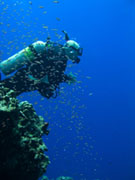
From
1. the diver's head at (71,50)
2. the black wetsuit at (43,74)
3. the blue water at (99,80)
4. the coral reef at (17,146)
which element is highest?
the blue water at (99,80)

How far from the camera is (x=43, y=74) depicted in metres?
5.10

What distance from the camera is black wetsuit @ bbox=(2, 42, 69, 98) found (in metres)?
5.13

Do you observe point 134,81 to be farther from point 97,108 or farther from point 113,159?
point 113,159

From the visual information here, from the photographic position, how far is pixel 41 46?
5.41 m

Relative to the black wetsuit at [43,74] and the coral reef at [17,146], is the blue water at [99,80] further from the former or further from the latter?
the coral reef at [17,146]

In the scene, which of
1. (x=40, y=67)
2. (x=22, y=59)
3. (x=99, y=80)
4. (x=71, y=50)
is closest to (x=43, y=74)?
(x=40, y=67)

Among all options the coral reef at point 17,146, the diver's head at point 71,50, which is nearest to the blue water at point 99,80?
the diver's head at point 71,50

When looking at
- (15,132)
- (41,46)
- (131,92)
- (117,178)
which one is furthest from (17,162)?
(131,92)

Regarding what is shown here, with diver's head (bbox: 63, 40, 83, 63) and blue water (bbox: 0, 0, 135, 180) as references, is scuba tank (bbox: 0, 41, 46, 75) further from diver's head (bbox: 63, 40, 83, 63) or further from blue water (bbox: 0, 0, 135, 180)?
→ blue water (bbox: 0, 0, 135, 180)

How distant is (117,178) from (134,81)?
45.6 m

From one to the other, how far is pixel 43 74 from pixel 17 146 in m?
2.00

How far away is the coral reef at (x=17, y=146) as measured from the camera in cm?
373

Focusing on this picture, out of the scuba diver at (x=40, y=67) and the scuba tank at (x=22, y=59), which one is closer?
the scuba diver at (x=40, y=67)

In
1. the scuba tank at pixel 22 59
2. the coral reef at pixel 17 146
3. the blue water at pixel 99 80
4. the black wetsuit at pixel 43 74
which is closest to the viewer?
the coral reef at pixel 17 146
